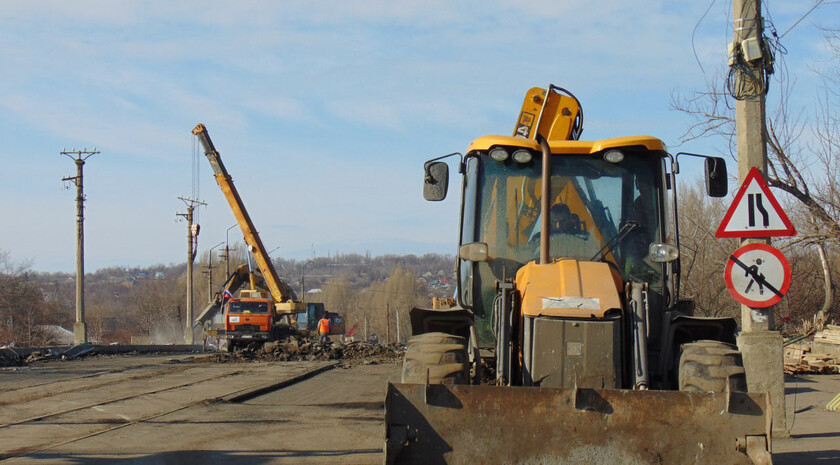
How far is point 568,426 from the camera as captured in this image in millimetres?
6223

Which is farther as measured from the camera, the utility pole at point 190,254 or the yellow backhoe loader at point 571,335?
the utility pole at point 190,254

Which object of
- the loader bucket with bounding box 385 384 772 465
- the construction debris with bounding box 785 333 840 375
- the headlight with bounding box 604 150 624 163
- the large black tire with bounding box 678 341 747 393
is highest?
the headlight with bounding box 604 150 624 163

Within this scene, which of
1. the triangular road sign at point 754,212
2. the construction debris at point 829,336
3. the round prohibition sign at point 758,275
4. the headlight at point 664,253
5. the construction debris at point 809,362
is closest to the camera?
the headlight at point 664,253

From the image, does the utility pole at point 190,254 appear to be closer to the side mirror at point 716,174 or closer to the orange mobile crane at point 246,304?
the orange mobile crane at point 246,304

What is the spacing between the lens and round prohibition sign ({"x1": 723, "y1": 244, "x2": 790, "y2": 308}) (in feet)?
29.5

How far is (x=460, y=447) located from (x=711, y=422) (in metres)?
1.77

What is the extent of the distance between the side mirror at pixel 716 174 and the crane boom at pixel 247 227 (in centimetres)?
2932

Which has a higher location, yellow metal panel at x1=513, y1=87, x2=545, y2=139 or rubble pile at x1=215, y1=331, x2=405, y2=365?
yellow metal panel at x1=513, y1=87, x2=545, y2=139

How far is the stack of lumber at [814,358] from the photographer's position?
66.7 feet

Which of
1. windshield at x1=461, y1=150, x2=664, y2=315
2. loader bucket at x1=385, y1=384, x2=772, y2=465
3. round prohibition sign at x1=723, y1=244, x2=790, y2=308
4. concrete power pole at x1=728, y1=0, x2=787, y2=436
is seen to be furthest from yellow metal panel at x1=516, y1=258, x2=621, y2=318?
concrete power pole at x1=728, y1=0, x2=787, y2=436

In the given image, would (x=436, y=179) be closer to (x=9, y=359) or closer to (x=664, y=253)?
(x=664, y=253)

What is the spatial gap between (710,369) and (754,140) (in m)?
4.39

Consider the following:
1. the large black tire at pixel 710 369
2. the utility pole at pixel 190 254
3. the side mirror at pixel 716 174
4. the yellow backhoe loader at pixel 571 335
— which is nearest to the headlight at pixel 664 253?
the yellow backhoe loader at pixel 571 335

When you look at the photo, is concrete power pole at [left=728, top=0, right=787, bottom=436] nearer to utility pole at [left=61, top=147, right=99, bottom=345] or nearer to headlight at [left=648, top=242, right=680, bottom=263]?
headlight at [left=648, top=242, right=680, bottom=263]
